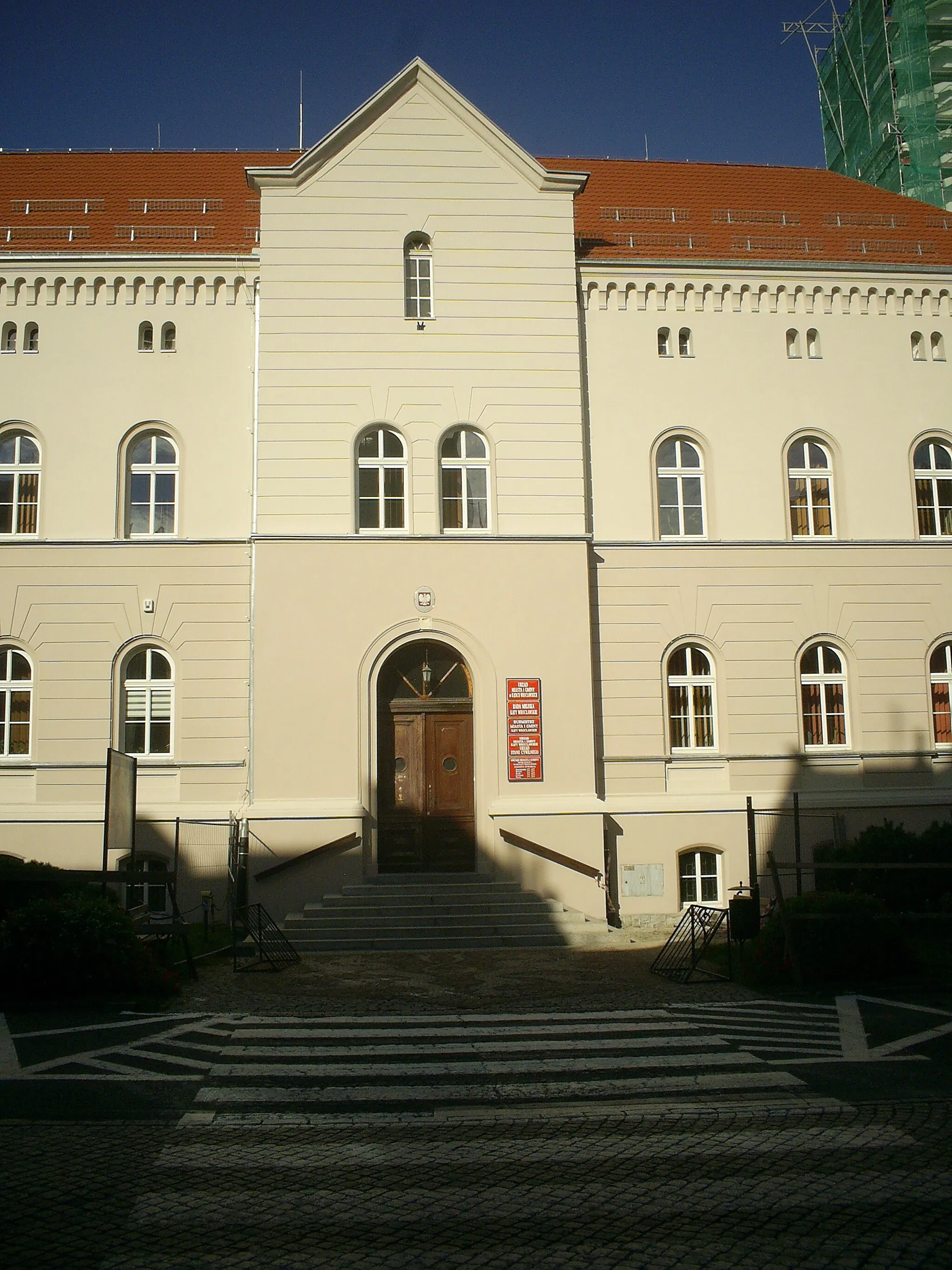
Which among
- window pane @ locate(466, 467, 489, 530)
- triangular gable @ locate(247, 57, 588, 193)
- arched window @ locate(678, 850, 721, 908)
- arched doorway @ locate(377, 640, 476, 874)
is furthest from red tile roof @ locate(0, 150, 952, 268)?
arched window @ locate(678, 850, 721, 908)

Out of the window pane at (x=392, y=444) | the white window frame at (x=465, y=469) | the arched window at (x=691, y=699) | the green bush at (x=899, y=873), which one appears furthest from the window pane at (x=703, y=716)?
the window pane at (x=392, y=444)

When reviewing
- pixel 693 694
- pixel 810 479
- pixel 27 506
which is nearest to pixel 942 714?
pixel 693 694

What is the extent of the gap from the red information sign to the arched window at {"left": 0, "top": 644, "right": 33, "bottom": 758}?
8.71m

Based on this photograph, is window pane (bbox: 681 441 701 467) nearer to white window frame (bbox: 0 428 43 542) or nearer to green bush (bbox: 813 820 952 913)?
green bush (bbox: 813 820 952 913)

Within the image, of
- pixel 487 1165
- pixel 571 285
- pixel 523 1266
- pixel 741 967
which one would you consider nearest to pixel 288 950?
pixel 741 967

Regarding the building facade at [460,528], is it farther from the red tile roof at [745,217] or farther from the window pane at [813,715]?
the red tile roof at [745,217]

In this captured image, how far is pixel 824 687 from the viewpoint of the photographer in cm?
2186

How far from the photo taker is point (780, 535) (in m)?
22.0

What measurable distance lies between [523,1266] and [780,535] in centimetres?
1811

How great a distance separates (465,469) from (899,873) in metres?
10.2

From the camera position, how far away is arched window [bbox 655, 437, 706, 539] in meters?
22.0

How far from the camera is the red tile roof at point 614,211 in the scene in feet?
74.1

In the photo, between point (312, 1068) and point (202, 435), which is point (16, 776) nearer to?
point (202, 435)

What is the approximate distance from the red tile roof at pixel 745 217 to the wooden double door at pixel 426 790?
9.87 metres
